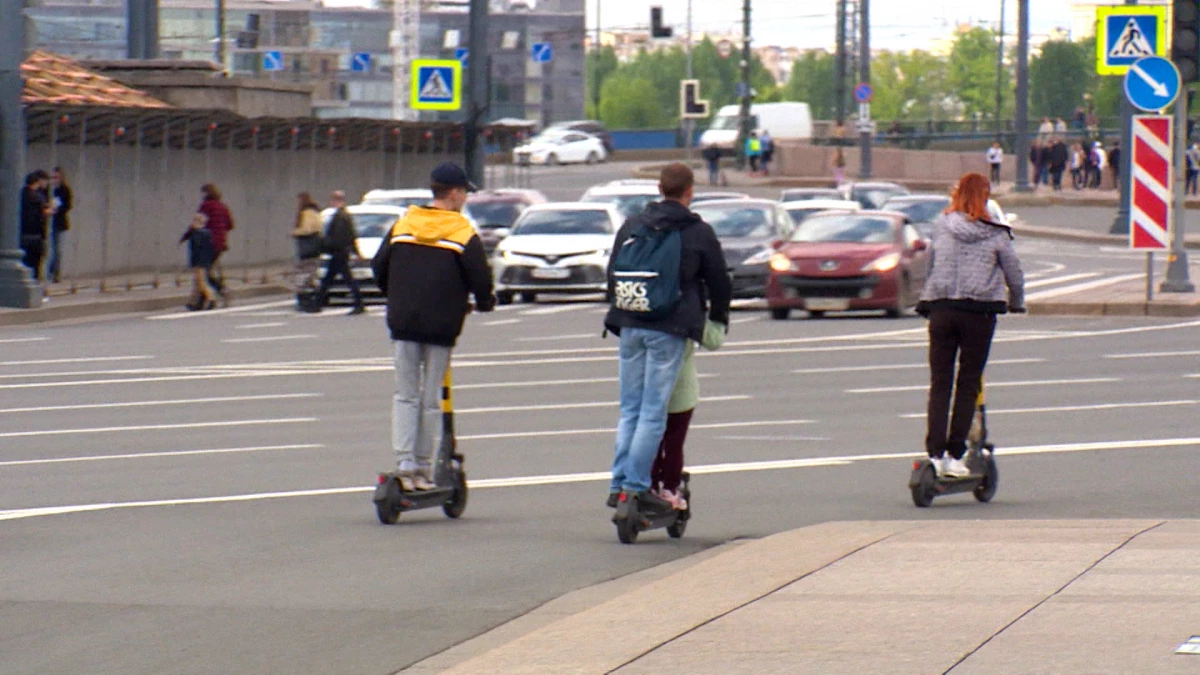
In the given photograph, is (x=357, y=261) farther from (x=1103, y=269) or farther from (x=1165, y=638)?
(x=1165, y=638)

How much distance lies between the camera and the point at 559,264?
31.6m

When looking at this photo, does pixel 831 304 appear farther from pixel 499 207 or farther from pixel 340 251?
pixel 499 207

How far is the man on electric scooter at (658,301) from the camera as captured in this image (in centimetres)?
950

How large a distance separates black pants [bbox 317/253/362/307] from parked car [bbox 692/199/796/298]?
5.05 metres

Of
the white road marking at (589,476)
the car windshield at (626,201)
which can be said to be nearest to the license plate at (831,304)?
the car windshield at (626,201)

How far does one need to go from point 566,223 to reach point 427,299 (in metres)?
22.2

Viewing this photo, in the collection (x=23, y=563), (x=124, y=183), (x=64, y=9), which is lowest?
(x=23, y=563)

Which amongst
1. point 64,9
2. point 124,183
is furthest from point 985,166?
point 64,9

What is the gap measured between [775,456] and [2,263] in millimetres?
17725

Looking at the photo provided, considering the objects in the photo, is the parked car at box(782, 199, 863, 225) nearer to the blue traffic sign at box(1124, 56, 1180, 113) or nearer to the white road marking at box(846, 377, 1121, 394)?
the blue traffic sign at box(1124, 56, 1180, 113)

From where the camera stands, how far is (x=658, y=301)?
9461 mm

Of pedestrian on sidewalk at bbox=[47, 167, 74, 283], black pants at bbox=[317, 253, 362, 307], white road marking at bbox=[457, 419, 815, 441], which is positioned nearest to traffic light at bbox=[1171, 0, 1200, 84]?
black pants at bbox=[317, 253, 362, 307]

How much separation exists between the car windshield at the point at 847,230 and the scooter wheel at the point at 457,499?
718 inches

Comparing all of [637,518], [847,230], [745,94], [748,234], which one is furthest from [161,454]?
[745,94]
